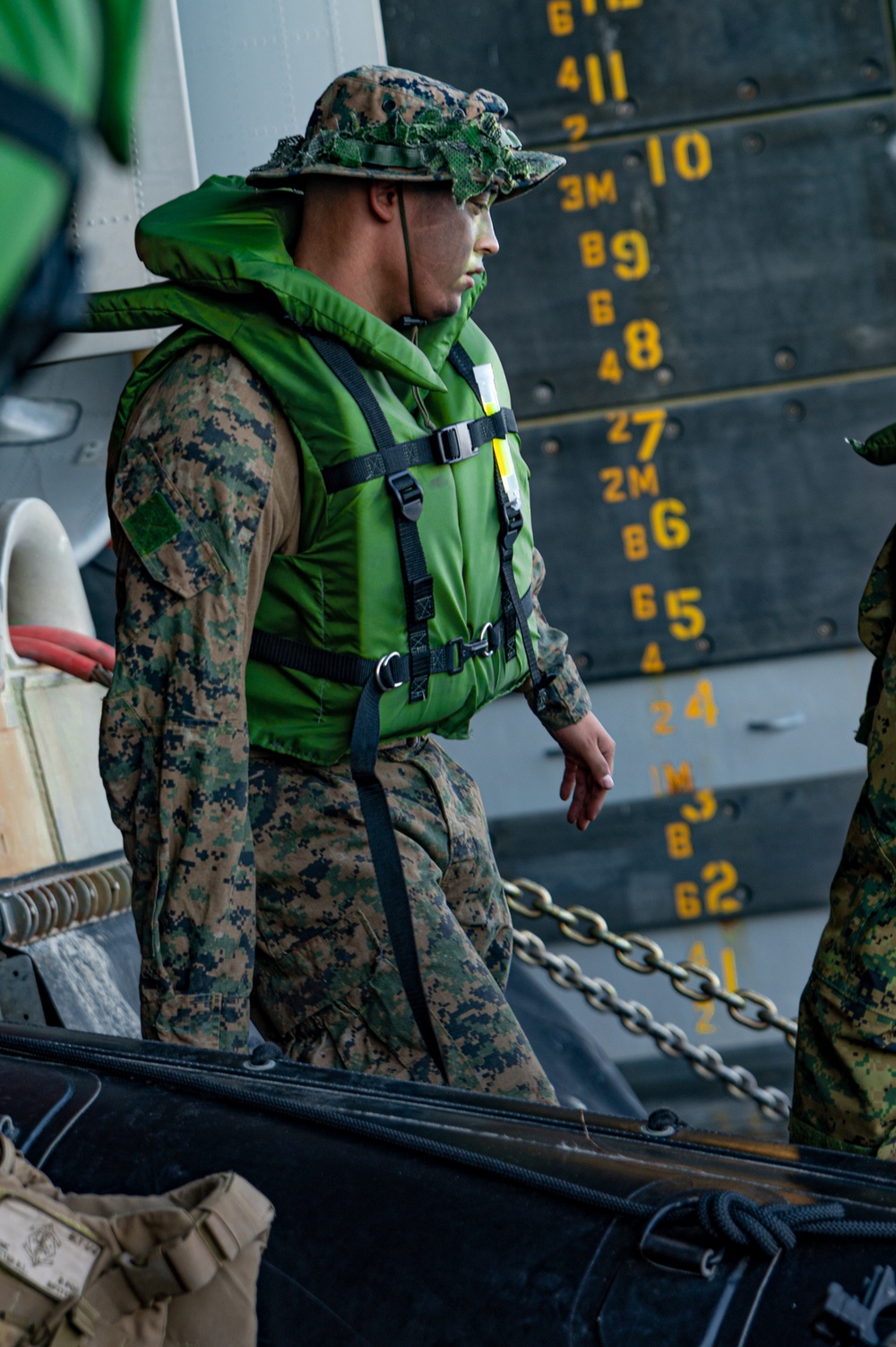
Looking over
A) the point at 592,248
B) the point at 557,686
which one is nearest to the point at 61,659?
the point at 557,686

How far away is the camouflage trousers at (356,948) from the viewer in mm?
1811

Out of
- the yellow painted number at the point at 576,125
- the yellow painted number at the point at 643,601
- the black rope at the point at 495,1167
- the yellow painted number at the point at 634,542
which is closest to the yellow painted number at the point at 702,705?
the yellow painted number at the point at 643,601

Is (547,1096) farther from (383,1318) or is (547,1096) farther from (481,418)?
(481,418)

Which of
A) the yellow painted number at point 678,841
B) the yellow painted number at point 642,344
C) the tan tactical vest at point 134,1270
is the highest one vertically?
the yellow painted number at point 642,344

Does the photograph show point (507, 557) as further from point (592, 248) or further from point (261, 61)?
point (261, 61)

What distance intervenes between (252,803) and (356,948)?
0.23m

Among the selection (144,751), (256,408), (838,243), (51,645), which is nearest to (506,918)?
(144,751)

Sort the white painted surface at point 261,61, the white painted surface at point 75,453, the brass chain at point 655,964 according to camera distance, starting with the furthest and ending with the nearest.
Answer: the white painted surface at point 75,453
the white painted surface at point 261,61
the brass chain at point 655,964

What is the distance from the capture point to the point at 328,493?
1.78m

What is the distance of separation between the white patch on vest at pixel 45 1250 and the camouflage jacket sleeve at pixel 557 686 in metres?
1.28

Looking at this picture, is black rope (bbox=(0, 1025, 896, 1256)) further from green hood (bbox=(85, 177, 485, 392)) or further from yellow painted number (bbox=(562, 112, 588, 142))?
yellow painted number (bbox=(562, 112, 588, 142))

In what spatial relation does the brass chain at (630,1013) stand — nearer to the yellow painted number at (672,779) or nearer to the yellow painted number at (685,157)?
the yellow painted number at (672,779)

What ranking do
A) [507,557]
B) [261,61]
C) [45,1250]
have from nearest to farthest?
1. [45,1250]
2. [507,557]
3. [261,61]

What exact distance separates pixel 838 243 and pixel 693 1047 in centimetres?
218
